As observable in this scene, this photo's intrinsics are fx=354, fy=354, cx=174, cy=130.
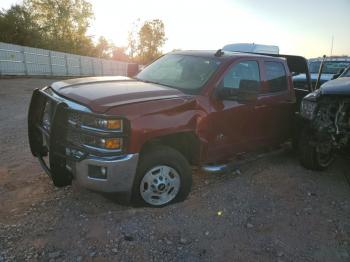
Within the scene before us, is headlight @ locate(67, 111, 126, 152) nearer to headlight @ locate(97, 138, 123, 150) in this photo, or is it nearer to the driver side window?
A: headlight @ locate(97, 138, 123, 150)

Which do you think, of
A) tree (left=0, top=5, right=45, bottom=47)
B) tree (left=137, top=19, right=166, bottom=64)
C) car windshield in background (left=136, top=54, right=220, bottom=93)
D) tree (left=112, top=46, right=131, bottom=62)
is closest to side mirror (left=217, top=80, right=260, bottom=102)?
car windshield in background (left=136, top=54, right=220, bottom=93)

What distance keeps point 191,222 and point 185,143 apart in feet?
3.19

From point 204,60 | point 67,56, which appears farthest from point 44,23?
point 204,60

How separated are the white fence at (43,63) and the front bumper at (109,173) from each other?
17748 mm

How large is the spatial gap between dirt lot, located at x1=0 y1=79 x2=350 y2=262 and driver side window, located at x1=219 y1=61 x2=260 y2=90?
1.37 meters

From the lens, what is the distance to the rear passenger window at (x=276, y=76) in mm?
5211

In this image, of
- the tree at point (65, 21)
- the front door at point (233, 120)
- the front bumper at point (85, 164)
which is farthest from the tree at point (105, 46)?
the front bumper at point (85, 164)

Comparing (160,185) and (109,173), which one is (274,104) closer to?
(160,185)

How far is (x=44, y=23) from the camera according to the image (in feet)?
147

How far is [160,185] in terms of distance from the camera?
154 inches

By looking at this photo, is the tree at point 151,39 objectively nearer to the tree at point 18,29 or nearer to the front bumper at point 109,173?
the tree at point 18,29

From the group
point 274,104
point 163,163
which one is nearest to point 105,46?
point 274,104

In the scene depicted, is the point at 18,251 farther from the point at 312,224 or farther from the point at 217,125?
the point at 312,224

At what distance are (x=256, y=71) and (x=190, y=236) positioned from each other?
2618mm
